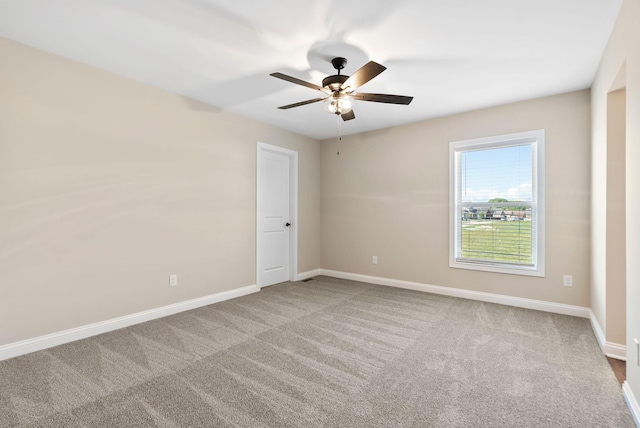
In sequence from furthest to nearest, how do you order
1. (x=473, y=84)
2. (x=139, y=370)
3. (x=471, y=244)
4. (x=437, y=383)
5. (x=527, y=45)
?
(x=471, y=244)
(x=473, y=84)
(x=527, y=45)
(x=139, y=370)
(x=437, y=383)

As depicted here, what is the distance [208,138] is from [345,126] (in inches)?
81.4

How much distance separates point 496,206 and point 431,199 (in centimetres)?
82

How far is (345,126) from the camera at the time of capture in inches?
186

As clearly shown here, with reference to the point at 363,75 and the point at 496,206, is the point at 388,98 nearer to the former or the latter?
the point at 363,75

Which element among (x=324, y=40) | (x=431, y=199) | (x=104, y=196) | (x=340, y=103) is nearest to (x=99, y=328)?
(x=104, y=196)

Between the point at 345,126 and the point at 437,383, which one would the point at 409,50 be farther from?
the point at 437,383

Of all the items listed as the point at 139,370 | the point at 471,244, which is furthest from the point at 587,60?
the point at 139,370

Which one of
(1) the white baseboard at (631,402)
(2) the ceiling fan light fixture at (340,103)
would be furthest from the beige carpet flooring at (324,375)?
(2) the ceiling fan light fixture at (340,103)

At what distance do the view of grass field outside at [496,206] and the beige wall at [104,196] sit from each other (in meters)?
3.13

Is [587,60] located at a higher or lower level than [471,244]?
higher

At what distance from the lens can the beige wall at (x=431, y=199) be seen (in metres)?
3.38

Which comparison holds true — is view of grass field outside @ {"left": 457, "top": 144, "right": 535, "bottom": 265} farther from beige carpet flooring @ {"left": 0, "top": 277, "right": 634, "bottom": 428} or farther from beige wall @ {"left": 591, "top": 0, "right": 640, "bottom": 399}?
beige wall @ {"left": 591, "top": 0, "right": 640, "bottom": 399}

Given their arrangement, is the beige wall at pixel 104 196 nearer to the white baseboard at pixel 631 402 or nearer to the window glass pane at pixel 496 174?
the window glass pane at pixel 496 174

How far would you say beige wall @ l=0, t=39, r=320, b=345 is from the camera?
2.44 meters
